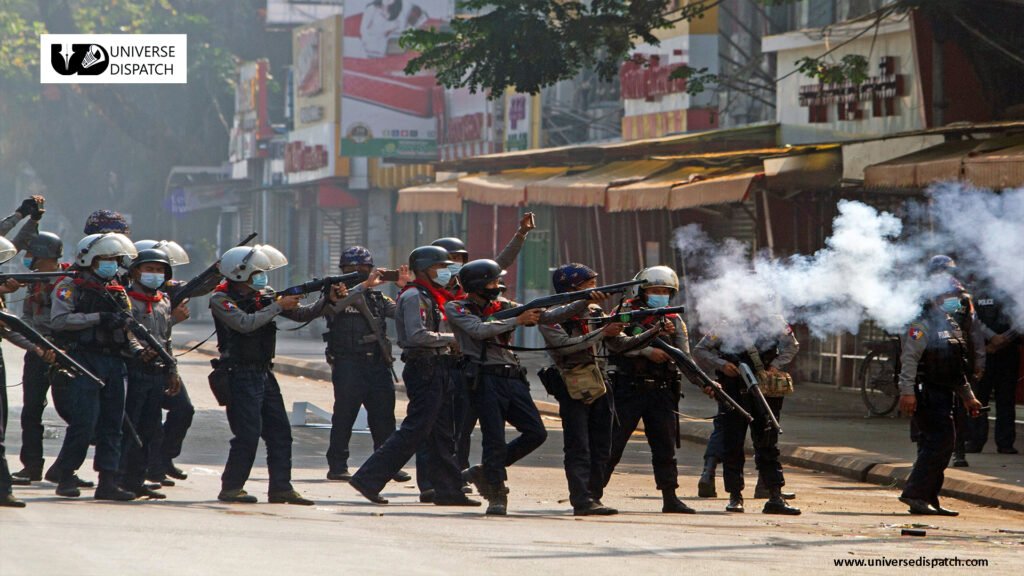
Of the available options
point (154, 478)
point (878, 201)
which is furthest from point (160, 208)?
point (154, 478)

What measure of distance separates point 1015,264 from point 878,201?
876cm

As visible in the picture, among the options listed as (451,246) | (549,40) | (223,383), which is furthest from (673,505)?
(549,40)

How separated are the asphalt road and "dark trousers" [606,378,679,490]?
0.29 meters

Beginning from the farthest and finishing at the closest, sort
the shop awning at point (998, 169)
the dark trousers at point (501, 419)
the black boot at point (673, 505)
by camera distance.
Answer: the shop awning at point (998, 169) < the black boot at point (673, 505) < the dark trousers at point (501, 419)

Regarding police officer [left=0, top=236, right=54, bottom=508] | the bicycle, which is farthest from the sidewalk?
police officer [left=0, top=236, right=54, bottom=508]

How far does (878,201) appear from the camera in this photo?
69.2 feet

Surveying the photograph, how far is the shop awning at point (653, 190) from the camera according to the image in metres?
22.2

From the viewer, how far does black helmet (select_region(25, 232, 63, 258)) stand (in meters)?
12.4

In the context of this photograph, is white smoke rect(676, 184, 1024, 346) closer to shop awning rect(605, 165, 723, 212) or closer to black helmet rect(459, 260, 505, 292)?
black helmet rect(459, 260, 505, 292)

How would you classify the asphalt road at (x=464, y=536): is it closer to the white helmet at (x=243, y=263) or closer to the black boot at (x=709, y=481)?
the black boot at (x=709, y=481)

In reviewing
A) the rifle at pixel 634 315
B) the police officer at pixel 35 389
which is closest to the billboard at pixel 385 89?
the police officer at pixel 35 389

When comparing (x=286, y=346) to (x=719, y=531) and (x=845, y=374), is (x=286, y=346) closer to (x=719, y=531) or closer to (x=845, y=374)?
(x=845, y=374)

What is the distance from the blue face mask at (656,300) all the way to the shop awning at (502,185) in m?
15.8

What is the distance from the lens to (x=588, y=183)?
81.9ft
